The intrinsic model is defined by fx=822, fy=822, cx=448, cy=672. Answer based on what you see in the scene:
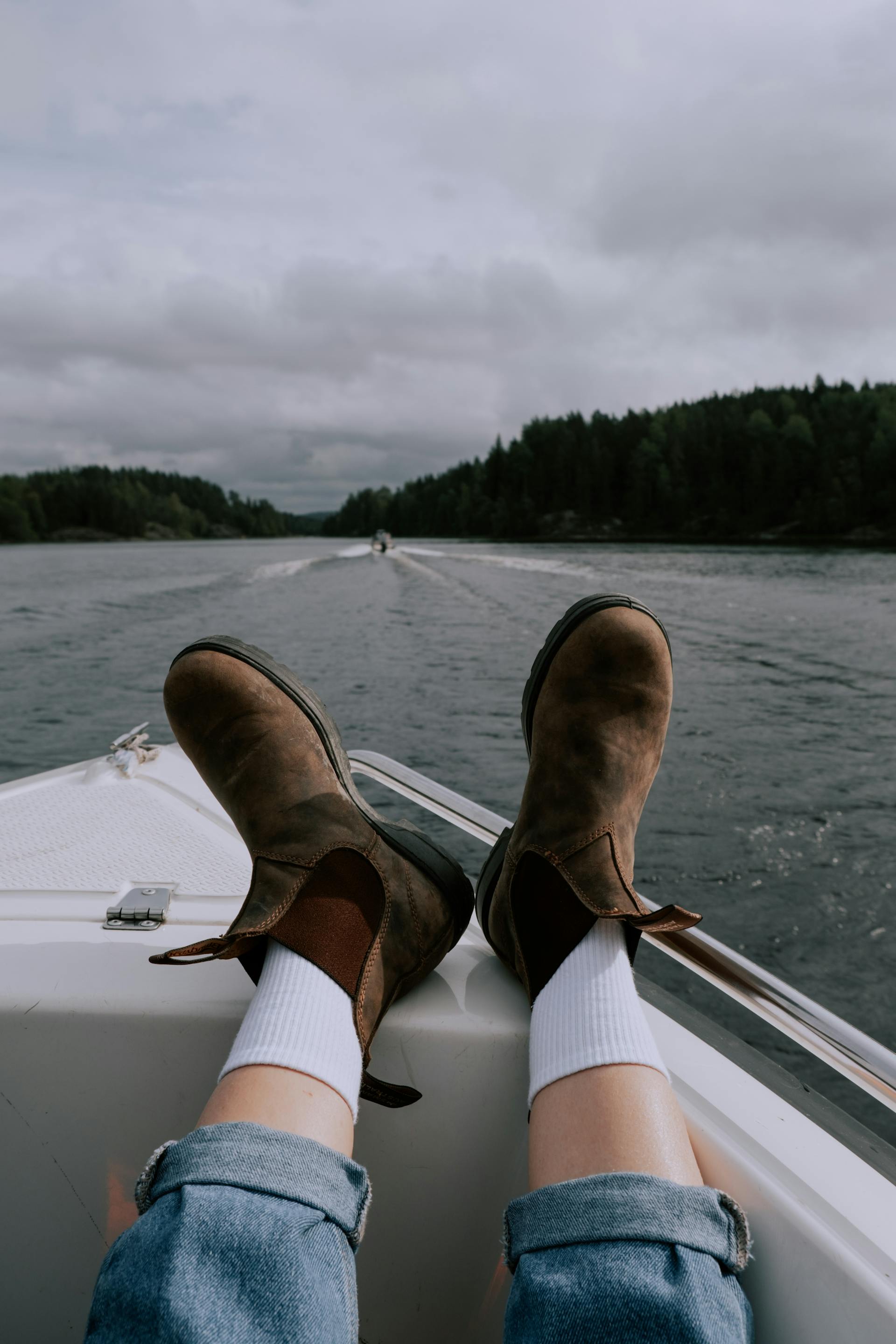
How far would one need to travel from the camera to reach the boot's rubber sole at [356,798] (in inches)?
39.6

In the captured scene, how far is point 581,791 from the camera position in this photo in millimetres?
1034

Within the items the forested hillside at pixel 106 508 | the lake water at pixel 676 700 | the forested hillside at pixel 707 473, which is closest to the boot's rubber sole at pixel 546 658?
the lake water at pixel 676 700

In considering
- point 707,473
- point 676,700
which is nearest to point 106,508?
point 707,473

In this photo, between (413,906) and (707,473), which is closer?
(413,906)

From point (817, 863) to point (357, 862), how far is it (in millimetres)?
2440

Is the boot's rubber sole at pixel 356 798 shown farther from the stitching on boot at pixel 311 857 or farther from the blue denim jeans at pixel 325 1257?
the blue denim jeans at pixel 325 1257

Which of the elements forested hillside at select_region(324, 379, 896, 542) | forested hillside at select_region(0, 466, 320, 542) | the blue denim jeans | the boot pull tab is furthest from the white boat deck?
forested hillside at select_region(0, 466, 320, 542)

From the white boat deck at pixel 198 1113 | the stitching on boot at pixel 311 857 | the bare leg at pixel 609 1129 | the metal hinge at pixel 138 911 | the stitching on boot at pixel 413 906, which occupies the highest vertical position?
the stitching on boot at pixel 311 857

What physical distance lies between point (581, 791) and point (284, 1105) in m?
0.52

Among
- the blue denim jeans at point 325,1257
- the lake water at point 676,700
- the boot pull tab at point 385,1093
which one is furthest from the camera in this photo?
the lake water at point 676,700

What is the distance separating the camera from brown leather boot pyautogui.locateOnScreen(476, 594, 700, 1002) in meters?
0.89

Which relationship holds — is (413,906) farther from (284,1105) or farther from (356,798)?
(284,1105)

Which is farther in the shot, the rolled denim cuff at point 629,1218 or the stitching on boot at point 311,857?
the stitching on boot at point 311,857

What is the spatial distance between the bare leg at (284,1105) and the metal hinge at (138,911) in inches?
12.3
